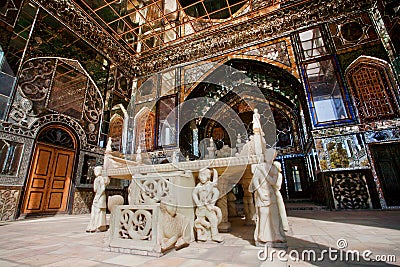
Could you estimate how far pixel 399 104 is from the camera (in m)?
5.52

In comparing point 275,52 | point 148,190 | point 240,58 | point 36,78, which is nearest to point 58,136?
point 36,78

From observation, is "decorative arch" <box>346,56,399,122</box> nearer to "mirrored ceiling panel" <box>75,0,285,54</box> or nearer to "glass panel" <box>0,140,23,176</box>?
"mirrored ceiling panel" <box>75,0,285,54</box>

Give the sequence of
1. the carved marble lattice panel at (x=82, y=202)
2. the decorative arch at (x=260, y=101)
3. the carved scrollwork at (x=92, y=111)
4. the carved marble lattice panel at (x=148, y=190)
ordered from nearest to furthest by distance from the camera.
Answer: the carved marble lattice panel at (x=148, y=190), the carved marble lattice panel at (x=82, y=202), the carved scrollwork at (x=92, y=111), the decorative arch at (x=260, y=101)

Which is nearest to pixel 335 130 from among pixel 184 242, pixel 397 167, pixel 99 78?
pixel 397 167

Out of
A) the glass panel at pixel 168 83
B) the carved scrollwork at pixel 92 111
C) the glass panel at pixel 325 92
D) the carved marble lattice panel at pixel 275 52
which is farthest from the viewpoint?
the glass panel at pixel 168 83

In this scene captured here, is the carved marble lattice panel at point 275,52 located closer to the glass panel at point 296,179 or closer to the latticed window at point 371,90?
the latticed window at point 371,90

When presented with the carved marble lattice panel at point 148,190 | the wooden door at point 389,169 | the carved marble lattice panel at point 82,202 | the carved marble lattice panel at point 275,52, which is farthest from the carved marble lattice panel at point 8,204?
the wooden door at point 389,169

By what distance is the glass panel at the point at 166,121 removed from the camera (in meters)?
8.41

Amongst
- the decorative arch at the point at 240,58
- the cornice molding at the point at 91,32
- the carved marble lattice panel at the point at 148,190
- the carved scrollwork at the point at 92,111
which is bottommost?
the carved marble lattice panel at the point at 148,190

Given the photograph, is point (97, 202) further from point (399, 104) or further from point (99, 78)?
point (399, 104)

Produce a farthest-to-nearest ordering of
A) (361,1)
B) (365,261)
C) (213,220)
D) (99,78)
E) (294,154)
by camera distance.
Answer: (294,154) → (99,78) → (361,1) → (213,220) → (365,261)

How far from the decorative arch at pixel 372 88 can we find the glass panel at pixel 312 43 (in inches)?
45.8

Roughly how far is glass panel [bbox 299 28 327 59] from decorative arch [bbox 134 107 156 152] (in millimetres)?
6755

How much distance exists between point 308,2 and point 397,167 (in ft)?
21.0
